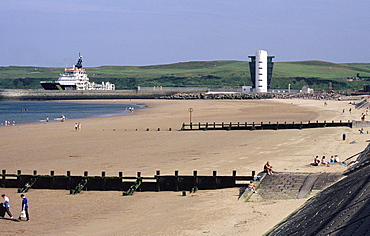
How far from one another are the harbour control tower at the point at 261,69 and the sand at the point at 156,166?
68951 millimetres

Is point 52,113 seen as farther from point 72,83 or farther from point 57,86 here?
point 57,86

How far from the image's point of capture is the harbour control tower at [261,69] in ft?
365

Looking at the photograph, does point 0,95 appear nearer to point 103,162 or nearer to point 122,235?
point 103,162

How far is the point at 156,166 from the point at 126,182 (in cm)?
454

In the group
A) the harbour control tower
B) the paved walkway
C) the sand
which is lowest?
the sand

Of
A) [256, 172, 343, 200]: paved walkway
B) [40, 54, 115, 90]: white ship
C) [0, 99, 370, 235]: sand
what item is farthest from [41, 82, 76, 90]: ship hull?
[256, 172, 343, 200]: paved walkway

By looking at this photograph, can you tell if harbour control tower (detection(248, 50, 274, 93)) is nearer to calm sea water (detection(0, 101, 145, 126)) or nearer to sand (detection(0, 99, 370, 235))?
calm sea water (detection(0, 101, 145, 126))

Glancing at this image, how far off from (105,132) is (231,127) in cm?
986

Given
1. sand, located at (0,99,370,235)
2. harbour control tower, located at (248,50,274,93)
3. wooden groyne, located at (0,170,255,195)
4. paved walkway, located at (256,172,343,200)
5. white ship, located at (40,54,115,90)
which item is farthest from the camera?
white ship, located at (40,54,115,90)

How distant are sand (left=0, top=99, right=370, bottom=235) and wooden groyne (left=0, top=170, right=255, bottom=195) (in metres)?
Answer: 0.36

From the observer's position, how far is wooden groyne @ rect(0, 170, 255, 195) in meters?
18.8

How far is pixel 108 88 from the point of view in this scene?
149 m

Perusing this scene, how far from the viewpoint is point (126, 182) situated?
65.0 feet

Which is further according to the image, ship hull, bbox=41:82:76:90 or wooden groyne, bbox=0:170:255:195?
ship hull, bbox=41:82:76:90
